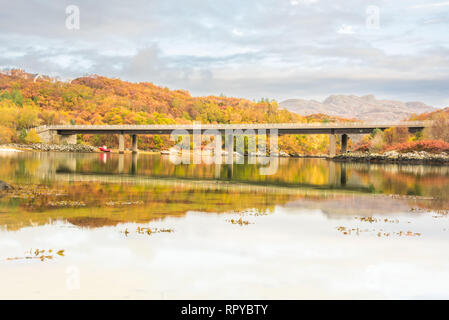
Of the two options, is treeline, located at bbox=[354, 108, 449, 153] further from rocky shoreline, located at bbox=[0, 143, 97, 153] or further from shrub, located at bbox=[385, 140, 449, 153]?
rocky shoreline, located at bbox=[0, 143, 97, 153]

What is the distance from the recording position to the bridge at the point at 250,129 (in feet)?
382

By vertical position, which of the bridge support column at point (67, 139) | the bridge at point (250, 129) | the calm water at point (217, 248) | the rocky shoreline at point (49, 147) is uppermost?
the bridge at point (250, 129)

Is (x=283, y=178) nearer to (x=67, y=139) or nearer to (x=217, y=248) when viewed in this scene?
(x=217, y=248)

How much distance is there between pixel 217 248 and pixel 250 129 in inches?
4919

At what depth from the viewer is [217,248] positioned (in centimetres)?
1416

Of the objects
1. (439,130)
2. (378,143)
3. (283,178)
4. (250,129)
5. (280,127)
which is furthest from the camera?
(250,129)

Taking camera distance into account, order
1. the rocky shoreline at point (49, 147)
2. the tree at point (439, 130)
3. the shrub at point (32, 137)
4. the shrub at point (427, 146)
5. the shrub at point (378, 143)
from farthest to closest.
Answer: the shrub at point (32, 137) → the rocky shoreline at point (49, 147) → the shrub at point (378, 143) → the tree at point (439, 130) → the shrub at point (427, 146)

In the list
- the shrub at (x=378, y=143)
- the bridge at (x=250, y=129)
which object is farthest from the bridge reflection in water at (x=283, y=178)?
the shrub at (x=378, y=143)

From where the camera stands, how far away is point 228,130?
135250 mm

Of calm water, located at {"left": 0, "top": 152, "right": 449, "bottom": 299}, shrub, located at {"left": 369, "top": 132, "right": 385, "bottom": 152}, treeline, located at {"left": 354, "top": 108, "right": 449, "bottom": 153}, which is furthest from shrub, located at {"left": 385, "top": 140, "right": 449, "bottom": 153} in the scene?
calm water, located at {"left": 0, "top": 152, "right": 449, "bottom": 299}

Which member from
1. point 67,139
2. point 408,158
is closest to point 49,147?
point 67,139

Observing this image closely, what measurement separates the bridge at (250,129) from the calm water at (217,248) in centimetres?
9502

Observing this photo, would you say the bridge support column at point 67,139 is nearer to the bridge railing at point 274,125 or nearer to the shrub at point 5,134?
the bridge railing at point 274,125
